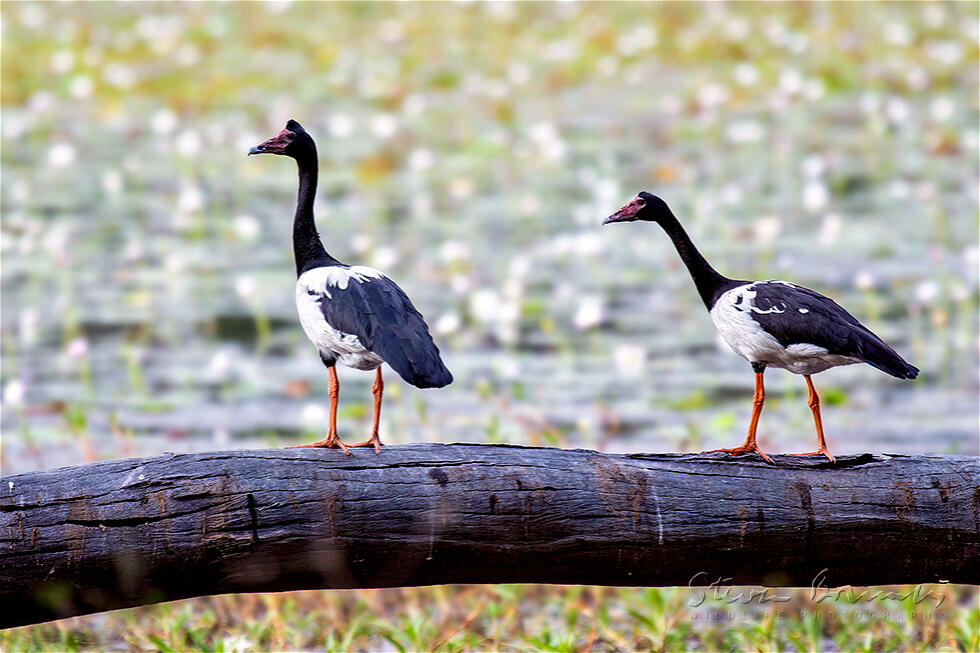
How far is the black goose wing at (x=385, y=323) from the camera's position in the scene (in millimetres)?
2857

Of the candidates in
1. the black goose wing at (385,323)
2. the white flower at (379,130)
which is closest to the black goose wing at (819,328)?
the black goose wing at (385,323)

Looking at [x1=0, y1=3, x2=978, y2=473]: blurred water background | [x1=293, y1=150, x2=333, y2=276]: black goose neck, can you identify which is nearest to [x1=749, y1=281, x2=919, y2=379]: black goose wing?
[x1=293, y1=150, x2=333, y2=276]: black goose neck

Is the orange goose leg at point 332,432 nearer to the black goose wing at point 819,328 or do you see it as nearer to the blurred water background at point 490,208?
the black goose wing at point 819,328

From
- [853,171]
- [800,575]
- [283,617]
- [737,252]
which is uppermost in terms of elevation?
[853,171]

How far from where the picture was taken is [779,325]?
3.03 metres

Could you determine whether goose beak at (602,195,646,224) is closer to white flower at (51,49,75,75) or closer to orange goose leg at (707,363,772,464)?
orange goose leg at (707,363,772,464)

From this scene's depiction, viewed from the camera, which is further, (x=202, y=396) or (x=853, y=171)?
(x=853, y=171)

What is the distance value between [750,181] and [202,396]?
4734 mm

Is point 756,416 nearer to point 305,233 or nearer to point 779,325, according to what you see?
point 779,325

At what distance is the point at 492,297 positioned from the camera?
5.82 meters

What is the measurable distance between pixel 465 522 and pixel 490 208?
6612 millimetres

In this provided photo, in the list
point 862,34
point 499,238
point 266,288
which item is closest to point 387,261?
point 266,288

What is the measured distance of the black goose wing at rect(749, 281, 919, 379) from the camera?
9.80ft

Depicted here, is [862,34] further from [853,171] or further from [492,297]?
[492,297]
